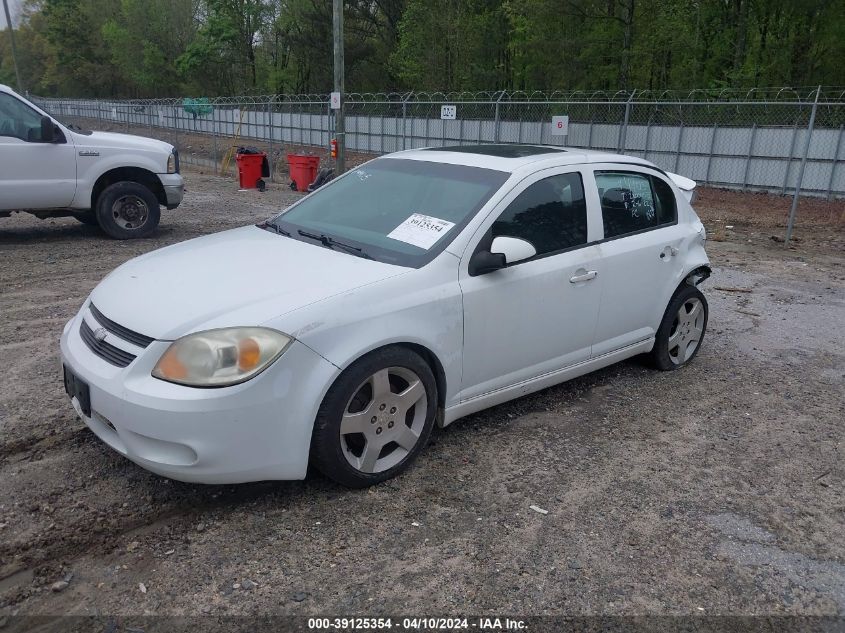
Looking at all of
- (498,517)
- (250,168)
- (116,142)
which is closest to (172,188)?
(116,142)

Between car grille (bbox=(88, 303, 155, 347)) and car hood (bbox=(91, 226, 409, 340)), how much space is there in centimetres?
2

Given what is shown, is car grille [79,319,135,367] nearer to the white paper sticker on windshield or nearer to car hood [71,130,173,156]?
the white paper sticker on windshield

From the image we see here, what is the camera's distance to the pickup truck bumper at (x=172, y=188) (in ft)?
32.4

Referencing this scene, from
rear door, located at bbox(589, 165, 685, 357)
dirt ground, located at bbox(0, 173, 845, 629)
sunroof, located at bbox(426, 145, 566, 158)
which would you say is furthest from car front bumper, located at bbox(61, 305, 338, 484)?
rear door, located at bbox(589, 165, 685, 357)

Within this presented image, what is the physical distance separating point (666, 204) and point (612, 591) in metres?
3.18

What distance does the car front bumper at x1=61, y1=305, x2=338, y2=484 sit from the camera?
2.93 meters

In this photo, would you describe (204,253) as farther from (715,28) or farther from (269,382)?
(715,28)

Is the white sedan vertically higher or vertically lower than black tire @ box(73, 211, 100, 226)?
higher

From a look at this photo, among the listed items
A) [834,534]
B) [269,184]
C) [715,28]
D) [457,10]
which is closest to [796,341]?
[834,534]

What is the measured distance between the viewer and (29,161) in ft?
28.6

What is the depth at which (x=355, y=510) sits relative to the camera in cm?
332

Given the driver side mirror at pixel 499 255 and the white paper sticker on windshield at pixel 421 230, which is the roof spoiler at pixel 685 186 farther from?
the white paper sticker on windshield at pixel 421 230

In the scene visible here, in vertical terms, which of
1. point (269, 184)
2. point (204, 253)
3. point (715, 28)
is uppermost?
point (715, 28)

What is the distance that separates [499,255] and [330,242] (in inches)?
37.8
